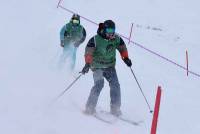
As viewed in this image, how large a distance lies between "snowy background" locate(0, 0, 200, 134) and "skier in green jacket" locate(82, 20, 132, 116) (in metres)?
0.48

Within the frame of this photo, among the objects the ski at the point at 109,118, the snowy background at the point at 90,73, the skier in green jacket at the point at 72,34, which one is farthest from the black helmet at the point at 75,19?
the ski at the point at 109,118

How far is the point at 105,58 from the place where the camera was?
33.4ft

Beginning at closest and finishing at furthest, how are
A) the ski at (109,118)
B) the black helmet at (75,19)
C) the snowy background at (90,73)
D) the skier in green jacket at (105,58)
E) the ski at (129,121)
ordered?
the skier in green jacket at (105,58)
the snowy background at (90,73)
the ski at (109,118)
the ski at (129,121)
the black helmet at (75,19)

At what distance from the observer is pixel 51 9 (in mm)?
21188

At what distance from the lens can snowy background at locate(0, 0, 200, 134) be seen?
1000 cm

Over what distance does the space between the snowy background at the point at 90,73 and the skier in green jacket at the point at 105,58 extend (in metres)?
0.48

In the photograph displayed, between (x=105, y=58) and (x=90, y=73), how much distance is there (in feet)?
12.4

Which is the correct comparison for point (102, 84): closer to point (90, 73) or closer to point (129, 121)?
point (129, 121)

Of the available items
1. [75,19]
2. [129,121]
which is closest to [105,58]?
[129,121]

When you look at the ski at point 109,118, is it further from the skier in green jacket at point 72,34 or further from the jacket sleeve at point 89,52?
the skier in green jacket at point 72,34

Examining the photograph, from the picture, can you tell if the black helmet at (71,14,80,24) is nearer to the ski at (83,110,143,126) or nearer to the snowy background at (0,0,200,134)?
the snowy background at (0,0,200,134)

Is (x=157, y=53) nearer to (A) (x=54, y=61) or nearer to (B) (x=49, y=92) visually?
(A) (x=54, y=61)

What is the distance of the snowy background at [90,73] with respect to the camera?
32.8 ft

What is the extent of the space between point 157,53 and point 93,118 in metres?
7.48
